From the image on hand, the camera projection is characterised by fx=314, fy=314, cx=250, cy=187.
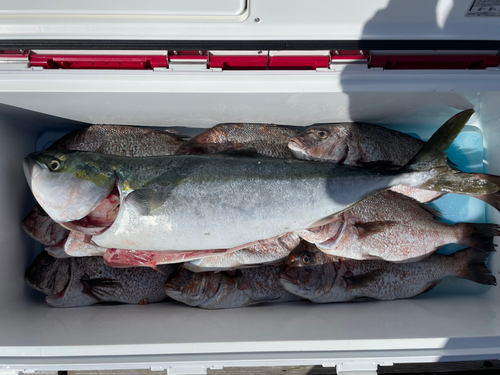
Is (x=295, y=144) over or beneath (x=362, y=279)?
over

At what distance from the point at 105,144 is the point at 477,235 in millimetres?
2290

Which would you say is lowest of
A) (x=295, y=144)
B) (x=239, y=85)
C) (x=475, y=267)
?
(x=475, y=267)

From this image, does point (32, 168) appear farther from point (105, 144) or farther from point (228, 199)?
point (228, 199)

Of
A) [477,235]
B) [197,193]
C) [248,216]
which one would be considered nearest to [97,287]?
[197,193]

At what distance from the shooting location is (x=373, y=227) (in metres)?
1.79

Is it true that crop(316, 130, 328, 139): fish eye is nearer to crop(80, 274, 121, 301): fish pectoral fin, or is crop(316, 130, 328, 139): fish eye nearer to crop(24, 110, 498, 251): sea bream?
crop(24, 110, 498, 251): sea bream

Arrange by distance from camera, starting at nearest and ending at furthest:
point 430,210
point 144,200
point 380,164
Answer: point 144,200 < point 380,164 < point 430,210

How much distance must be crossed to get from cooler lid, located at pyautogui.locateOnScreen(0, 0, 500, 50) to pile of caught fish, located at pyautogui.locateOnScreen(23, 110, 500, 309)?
17.8 inches

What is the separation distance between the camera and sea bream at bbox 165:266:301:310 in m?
1.77

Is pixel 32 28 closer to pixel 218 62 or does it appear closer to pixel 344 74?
pixel 218 62

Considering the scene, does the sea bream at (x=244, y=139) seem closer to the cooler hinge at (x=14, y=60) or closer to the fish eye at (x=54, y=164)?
the fish eye at (x=54, y=164)

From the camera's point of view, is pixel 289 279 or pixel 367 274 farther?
pixel 367 274

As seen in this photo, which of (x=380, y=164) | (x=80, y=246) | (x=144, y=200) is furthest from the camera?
(x=380, y=164)

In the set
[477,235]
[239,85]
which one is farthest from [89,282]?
[477,235]
